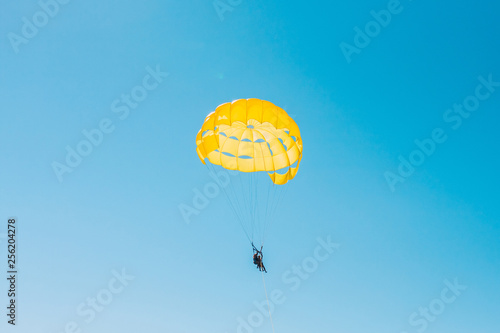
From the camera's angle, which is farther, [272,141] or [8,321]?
[272,141]

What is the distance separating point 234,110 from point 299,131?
317 cm

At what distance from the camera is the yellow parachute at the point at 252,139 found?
55.6 feet

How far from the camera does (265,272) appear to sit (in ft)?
55.8

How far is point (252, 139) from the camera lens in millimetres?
18609

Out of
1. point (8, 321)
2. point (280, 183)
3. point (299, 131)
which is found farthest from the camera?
point (280, 183)

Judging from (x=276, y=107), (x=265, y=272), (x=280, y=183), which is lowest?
(x=265, y=272)

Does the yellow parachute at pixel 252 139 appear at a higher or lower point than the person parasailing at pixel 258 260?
higher

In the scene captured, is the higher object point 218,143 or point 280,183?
point 218,143

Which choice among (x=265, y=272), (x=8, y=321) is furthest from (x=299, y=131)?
(x=8, y=321)

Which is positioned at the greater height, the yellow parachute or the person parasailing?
the yellow parachute

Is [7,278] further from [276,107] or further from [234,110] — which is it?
[276,107]

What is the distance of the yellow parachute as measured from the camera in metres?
17.0

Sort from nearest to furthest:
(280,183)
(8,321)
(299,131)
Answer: (8,321), (299,131), (280,183)

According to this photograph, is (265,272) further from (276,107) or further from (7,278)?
(7,278)
